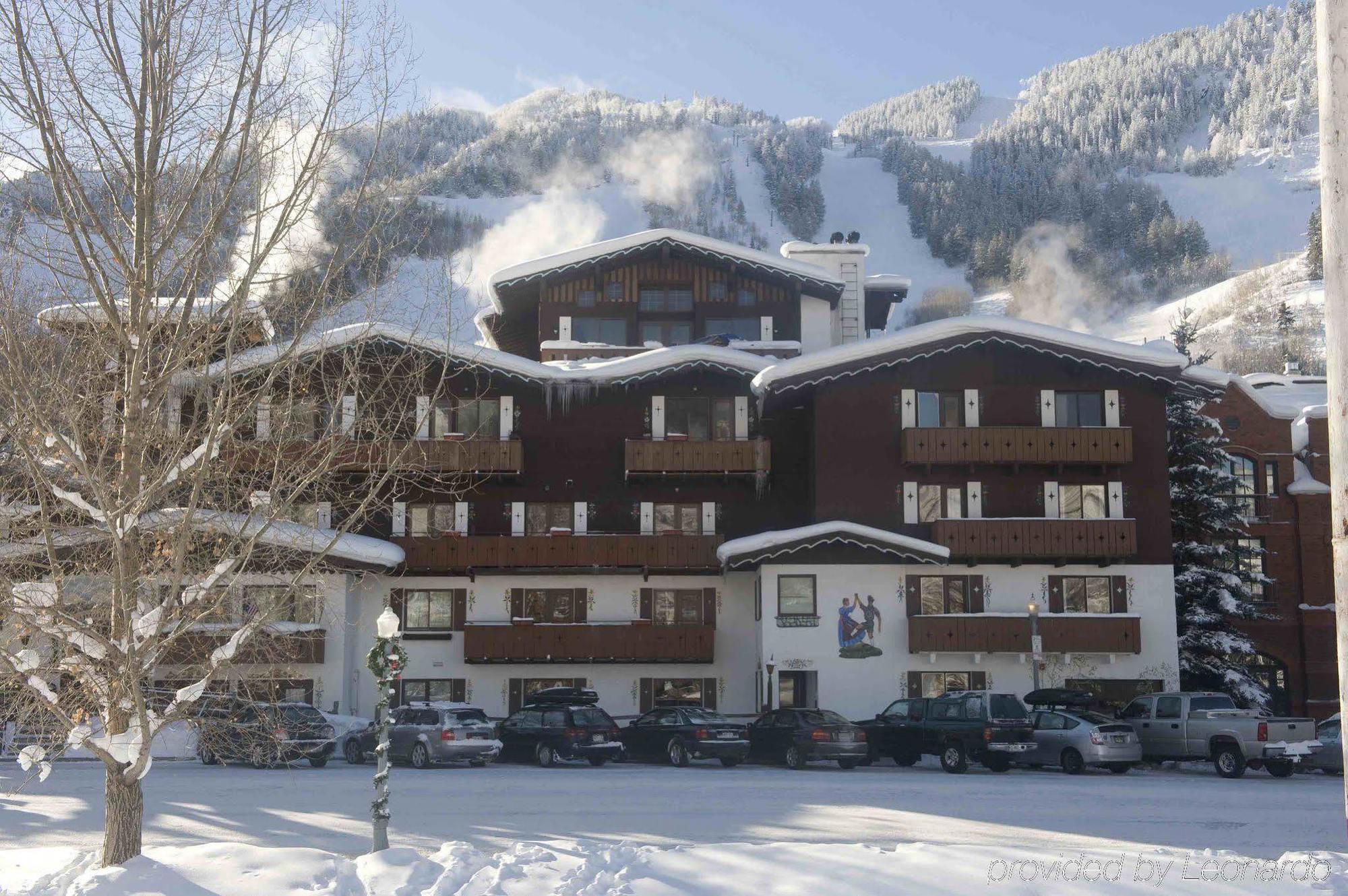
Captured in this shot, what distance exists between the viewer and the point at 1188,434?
4269cm

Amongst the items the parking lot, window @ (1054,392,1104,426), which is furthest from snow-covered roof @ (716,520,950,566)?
the parking lot

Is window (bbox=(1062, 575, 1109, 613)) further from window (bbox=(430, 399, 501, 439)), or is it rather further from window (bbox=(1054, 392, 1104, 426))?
window (bbox=(430, 399, 501, 439))

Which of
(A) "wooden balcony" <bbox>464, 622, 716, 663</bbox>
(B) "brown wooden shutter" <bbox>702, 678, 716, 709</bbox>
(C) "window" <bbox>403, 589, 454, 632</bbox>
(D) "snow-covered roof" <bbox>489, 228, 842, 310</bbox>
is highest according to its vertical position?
(D) "snow-covered roof" <bbox>489, 228, 842, 310</bbox>

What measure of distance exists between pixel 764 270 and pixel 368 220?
3044 cm

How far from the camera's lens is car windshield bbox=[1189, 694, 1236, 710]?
2952 cm

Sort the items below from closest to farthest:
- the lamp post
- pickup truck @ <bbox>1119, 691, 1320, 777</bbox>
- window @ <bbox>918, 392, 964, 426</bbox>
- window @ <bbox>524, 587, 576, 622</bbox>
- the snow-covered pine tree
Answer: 1. pickup truck @ <bbox>1119, 691, 1320, 777</bbox>
2. the lamp post
3. window @ <bbox>918, 392, 964, 426</bbox>
4. window @ <bbox>524, 587, 576, 622</bbox>
5. the snow-covered pine tree

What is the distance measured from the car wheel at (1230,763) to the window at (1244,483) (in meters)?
21.7

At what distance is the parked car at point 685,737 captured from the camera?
98.2ft

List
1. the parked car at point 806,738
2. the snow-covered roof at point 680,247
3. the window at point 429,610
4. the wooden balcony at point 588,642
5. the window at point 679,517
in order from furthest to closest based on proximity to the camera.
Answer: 1. the snow-covered roof at point 680,247
2. the window at point 679,517
3. the window at point 429,610
4. the wooden balcony at point 588,642
5. the parked car at point 806,738

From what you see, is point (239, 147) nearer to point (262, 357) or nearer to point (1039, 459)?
point (262, 357)

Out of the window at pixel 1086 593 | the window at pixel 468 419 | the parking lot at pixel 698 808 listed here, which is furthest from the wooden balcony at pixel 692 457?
the parking lot at pixel 698 808

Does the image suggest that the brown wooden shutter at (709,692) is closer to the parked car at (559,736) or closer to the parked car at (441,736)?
the parked car at (559,736)

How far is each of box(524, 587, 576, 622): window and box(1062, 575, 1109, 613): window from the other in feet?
49.6

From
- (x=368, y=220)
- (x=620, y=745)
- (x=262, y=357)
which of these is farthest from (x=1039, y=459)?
(x=368, y=220)
